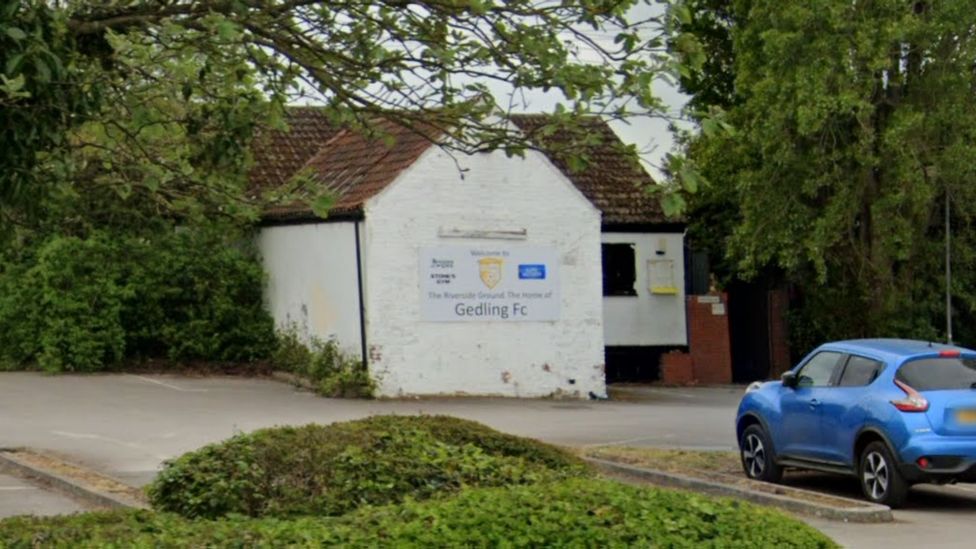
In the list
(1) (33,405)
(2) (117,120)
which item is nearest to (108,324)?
(1) (33,405)

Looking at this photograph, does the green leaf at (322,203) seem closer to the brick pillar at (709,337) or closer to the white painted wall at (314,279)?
the white painted wall at (314,279)

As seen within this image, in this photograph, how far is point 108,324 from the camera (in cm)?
3009

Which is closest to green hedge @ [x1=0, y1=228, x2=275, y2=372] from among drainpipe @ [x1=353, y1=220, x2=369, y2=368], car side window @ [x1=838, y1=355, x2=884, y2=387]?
drainpipe @ [x1=353, y1=220, x2=369, y2=368]

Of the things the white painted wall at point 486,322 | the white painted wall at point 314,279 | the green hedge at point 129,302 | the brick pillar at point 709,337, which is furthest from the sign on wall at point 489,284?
the brick pillar at point 709,337

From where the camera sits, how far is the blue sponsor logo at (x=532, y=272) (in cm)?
2934

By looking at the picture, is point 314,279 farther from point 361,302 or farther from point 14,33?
point 14,33

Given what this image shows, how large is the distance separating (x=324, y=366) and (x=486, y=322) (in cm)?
304

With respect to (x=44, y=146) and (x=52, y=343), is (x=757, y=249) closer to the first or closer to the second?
(x=52, y=343)

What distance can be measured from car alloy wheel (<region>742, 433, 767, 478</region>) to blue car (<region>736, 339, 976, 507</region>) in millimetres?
18

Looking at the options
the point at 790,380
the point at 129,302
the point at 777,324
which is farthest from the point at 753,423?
the point at 777,324

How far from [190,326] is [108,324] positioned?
1.64m

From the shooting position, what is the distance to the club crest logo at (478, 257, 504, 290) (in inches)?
1139

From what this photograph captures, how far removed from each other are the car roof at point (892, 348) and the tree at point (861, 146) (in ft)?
45.4

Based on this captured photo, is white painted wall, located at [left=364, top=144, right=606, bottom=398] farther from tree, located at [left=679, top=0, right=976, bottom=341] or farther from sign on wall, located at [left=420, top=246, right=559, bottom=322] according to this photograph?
tree, located at [left=679, top=0, right=976, bottom=341]
